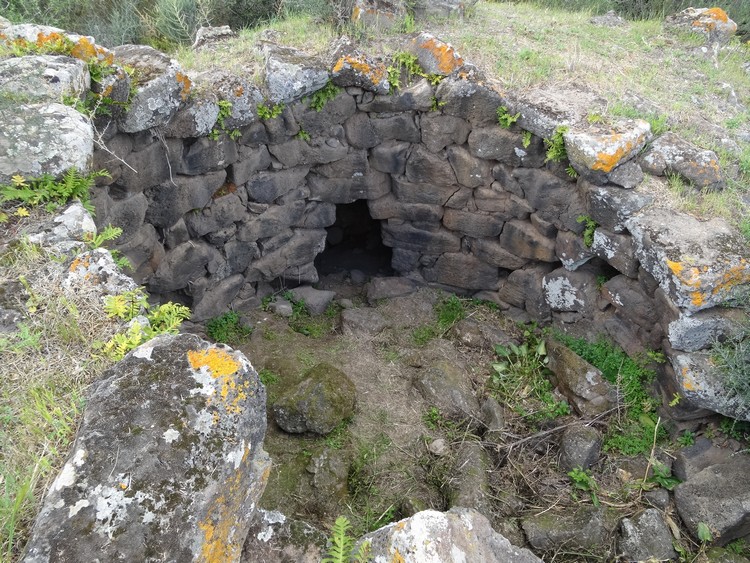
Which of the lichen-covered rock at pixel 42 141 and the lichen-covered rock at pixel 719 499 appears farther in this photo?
→ the lichen-covered rock at pixel 719 499

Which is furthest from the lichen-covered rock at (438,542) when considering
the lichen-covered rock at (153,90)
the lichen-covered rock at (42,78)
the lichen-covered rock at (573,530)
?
the lichen-covered rock at (153,90)

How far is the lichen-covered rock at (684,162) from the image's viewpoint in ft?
15.9

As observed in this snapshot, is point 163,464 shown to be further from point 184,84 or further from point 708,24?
point 708,24

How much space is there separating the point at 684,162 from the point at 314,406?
358 cm

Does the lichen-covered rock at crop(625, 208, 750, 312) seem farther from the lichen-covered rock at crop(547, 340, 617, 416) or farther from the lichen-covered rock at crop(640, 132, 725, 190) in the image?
the lichen-covered rock at crop(547, 340, 617, 416)

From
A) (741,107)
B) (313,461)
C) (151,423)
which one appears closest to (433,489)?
(313,461)

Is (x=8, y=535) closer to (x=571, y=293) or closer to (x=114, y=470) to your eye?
(x=114, y=470)

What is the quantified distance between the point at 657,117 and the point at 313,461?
419 cm

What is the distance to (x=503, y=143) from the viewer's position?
18.2 ft

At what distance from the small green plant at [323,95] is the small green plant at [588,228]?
96.8 inches

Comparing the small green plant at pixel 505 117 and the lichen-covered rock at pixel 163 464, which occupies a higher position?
the lichen-covered rock at pixel 163 464

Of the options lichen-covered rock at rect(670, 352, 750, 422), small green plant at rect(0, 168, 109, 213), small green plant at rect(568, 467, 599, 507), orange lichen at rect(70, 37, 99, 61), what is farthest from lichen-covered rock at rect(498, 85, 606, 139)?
small green plant at rect(0, 168, 109, 213)

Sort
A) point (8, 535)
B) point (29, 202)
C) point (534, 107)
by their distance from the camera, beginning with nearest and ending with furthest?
point (8, 535) → point (29, 202) → point (534, 107)

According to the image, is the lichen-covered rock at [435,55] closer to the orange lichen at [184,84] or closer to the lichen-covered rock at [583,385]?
the orange lichen at [184,84]
